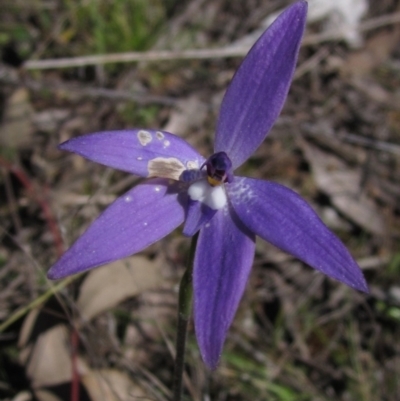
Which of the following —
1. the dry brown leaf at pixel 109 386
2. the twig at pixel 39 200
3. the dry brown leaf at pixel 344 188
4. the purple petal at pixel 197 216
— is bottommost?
the dry brown leaf at pixel 344 188

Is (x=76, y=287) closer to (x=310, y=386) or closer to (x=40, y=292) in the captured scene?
(x=40, y=292)

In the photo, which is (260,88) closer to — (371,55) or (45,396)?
(45,396)

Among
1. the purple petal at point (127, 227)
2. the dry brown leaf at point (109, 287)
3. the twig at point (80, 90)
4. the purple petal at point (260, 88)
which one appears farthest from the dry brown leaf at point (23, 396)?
the twig at point (80, 90)

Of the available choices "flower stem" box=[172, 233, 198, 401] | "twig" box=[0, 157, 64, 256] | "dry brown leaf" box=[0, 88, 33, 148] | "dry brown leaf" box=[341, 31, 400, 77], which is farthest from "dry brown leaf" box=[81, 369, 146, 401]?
"dry brown leaf" box=[341, 31, 400, 77]

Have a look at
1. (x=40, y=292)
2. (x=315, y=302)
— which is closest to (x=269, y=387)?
(x=315, y=302)

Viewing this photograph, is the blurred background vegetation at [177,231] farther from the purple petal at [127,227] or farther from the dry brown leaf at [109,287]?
the purple petal at [127,227]
